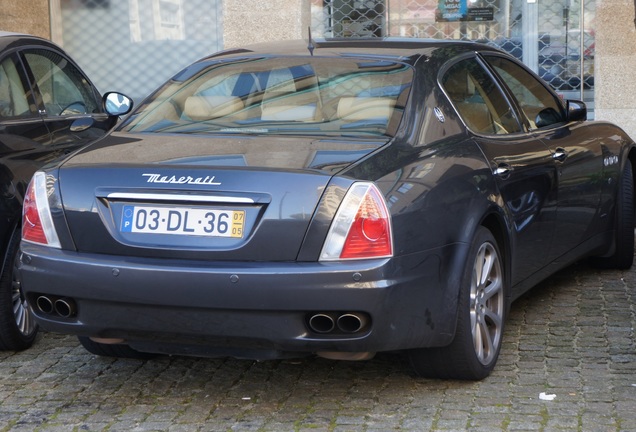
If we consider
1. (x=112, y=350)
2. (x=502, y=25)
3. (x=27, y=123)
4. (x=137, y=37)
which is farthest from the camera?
(x=137, y=37)

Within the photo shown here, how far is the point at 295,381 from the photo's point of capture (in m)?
5.58

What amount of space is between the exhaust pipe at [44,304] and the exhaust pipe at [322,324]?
1.11 m

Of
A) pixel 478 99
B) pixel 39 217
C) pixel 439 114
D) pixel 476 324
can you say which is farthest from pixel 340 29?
pixel 39 217

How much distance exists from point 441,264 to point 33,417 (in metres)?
1.80

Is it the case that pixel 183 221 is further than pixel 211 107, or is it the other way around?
pixel 211 107

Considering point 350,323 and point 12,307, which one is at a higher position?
point 350,323

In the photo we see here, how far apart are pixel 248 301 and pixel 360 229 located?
500 millimetres

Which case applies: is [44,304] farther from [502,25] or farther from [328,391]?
[502,25]

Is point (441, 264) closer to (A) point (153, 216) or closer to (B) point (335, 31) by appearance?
(A) point (153, 216)

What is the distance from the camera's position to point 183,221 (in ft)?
15.6

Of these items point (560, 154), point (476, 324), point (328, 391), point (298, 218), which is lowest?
point (328, 391)

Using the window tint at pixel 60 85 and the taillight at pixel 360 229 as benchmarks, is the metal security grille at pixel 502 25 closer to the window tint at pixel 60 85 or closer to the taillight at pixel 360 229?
the window tint at pixel 60 85

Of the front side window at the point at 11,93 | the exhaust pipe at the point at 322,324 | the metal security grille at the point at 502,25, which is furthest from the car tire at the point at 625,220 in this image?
the metal security grille at the point at 502,25

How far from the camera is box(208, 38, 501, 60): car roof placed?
589 centimetres
